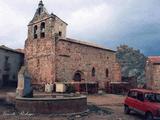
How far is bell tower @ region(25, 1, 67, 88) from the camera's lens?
32.9m

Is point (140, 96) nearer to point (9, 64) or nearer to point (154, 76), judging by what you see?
point (9, 64)

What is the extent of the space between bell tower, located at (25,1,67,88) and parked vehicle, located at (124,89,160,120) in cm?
1687

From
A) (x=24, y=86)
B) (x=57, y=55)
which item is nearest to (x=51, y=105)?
(x=24, y=86)

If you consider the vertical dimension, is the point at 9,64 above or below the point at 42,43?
below

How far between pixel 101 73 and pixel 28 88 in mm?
20657

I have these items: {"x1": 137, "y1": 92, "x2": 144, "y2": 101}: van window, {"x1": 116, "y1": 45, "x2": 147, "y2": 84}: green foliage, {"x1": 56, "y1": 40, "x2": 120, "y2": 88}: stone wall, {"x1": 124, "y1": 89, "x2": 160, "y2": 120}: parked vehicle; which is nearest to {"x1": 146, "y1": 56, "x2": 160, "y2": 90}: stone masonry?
{"x1": 56, "y1": 40, "x2": 120, "y2": 88}: stone wall

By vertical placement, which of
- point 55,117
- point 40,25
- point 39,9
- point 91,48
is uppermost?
point 39,9

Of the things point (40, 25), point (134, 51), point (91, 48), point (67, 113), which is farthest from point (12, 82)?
point (134, 51)

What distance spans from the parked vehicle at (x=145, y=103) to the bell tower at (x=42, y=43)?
16.9m

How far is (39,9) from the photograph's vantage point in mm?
36375

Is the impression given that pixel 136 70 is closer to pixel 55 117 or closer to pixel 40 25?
pixel 40 25

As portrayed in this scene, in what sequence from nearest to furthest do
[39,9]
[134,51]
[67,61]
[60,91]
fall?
[60,91]
[67,61]
[39,9]
[134,51]

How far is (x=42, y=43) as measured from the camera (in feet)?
113

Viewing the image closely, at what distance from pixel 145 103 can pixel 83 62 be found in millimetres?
21119
